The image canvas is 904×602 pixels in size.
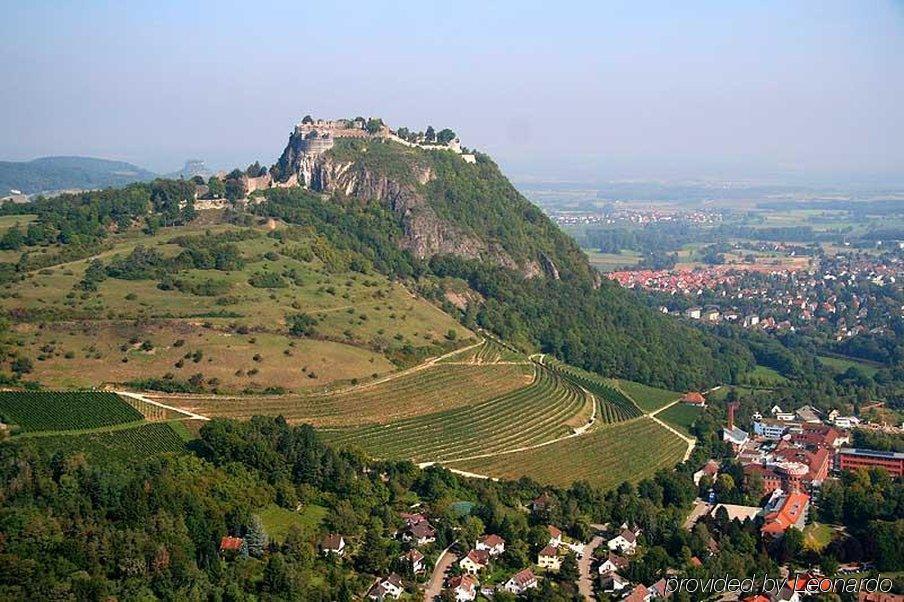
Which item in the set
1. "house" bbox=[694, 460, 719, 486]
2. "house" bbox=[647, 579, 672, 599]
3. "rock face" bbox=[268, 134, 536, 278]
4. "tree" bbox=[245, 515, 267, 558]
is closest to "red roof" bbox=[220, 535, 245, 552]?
"tree" bbox=[245, 515, 267, 558]

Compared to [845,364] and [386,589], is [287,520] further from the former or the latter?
[845,364]

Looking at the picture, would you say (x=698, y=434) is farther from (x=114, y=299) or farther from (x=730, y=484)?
(x=114, y=299)

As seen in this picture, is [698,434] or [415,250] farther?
[415,250]

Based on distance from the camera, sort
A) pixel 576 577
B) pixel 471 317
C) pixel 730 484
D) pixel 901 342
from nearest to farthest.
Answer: pixel 576 577 < pixel 730 484 < pixel 471 317 < pixel 901 342

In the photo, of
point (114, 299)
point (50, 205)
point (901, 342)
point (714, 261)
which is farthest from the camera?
point (714, 261)

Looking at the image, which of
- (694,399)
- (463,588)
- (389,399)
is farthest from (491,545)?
(694,399)

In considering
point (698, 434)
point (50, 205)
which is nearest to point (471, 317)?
point (698, 434)
